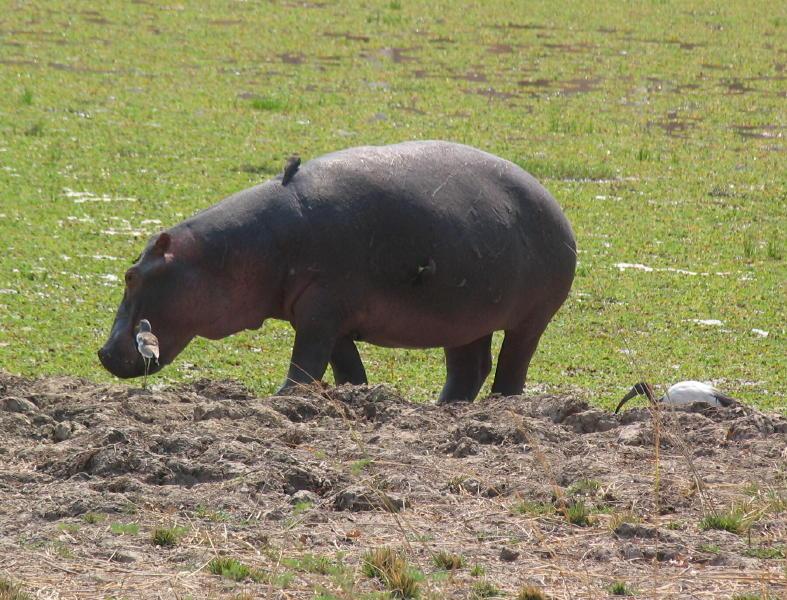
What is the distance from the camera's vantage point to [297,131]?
44.7 ft

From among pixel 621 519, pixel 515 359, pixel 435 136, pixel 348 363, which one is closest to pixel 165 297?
pixel 348 363

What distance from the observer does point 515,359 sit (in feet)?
24.8

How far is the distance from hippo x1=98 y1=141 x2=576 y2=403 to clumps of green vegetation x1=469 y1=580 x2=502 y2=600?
95.9 inches

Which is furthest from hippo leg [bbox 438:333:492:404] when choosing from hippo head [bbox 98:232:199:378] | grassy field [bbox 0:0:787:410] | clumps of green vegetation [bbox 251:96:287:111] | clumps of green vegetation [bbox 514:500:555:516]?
clumps of green vegetation [bbox 251:96:287:111]

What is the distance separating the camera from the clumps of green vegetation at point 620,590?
4.27 m

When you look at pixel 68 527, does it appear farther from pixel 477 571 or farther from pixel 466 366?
pixel 466 366

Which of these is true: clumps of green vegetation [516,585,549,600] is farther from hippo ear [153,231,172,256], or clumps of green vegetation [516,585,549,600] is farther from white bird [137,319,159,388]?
hippo ear [153,231,172,256]

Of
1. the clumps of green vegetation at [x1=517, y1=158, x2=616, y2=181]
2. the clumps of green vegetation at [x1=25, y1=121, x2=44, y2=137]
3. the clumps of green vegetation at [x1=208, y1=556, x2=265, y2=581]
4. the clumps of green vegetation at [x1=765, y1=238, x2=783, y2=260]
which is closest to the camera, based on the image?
the clumps of green vegetation at [x1=208, y1=556, x2=265, y2=581]

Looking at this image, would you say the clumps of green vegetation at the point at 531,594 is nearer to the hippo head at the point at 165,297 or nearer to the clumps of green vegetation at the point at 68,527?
the clumps of green vegetation at the point at 68,527

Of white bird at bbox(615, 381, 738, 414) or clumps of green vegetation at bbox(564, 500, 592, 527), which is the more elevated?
clumps of green vegetation at bbox(564, 500, 592, 527)

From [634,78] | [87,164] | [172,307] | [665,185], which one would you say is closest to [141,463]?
[172,307]

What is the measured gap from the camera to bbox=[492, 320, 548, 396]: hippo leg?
7.46 meters

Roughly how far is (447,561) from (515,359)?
10.4ft

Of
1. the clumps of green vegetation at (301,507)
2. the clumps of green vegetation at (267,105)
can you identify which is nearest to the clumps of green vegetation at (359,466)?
the clumps of green vegetation at (301,507)
